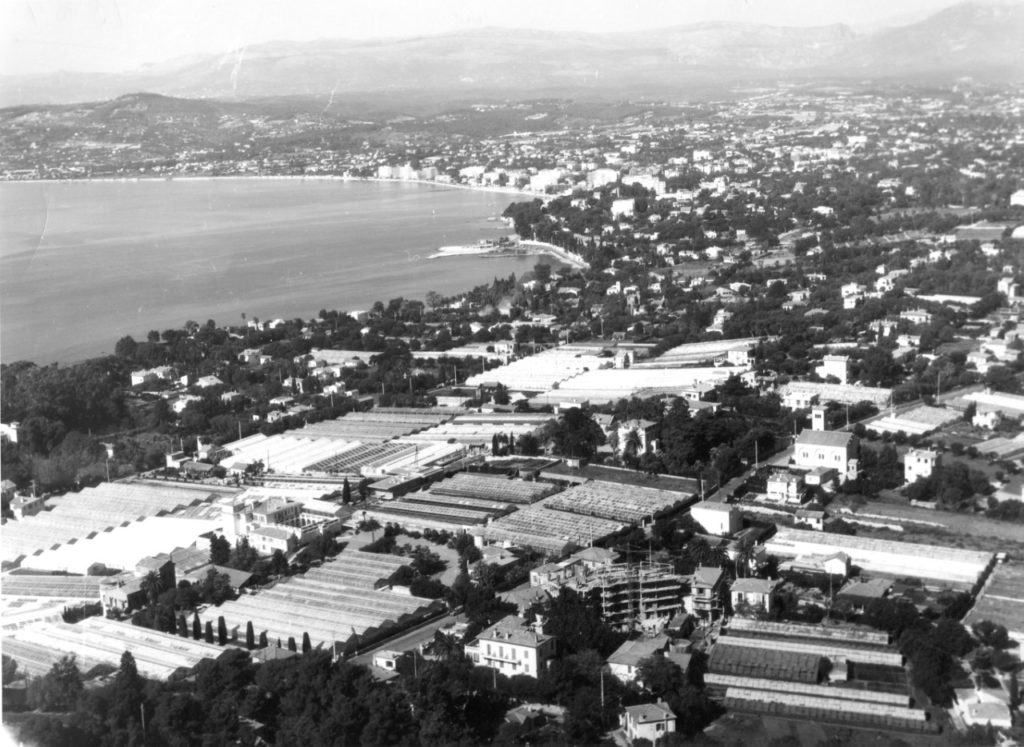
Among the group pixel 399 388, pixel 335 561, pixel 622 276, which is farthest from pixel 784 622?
pixel 622 276

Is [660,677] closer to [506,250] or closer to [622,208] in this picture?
[506,250]

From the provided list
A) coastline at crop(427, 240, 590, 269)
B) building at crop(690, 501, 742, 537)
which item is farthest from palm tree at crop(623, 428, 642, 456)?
coastline at crop(427, 240, 590, 269)

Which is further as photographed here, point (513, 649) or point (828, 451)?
point (828, 451)

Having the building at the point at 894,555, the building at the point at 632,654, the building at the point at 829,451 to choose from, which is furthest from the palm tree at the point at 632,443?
the building at the point at 632,654

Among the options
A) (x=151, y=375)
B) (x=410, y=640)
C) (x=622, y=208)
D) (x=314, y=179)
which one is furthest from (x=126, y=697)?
(x=314, y=179)

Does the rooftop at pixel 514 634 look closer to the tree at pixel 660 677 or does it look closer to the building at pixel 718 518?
the tree at pixel 660 677

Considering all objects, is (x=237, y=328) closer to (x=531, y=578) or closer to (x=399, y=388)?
(x=399, y=388)
